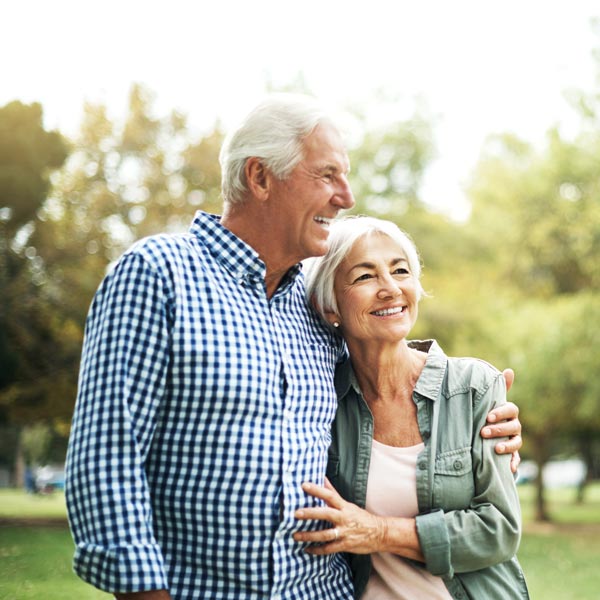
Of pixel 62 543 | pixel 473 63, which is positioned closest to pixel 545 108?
pixel 473 63

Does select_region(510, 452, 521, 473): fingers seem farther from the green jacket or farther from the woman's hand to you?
the woman's hand

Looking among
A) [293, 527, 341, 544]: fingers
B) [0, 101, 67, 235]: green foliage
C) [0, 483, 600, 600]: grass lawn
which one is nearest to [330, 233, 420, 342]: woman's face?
[293, 527, 341, 544]: fingers

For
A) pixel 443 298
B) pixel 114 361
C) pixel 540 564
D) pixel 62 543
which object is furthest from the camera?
pixel 443 298

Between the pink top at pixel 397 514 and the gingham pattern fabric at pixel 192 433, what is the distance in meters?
0.27

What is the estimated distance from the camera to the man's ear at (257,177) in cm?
233

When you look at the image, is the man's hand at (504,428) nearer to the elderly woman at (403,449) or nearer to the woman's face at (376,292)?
the elderly woman at (403,449)

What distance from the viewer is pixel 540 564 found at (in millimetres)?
14766

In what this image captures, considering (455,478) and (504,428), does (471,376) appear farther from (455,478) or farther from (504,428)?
(455,478)

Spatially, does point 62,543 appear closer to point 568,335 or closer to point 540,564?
point 540,564

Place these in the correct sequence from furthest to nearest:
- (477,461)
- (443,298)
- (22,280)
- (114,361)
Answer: (443,298) → (22,280) → (477,461) → (114,361)

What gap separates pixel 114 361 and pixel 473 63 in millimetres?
23241

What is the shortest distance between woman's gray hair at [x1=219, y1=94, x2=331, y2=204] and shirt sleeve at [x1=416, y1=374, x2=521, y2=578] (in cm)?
101

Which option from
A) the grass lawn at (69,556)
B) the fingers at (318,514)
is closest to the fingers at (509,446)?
the fingers at (318,514)

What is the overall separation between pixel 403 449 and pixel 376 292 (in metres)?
0.49
